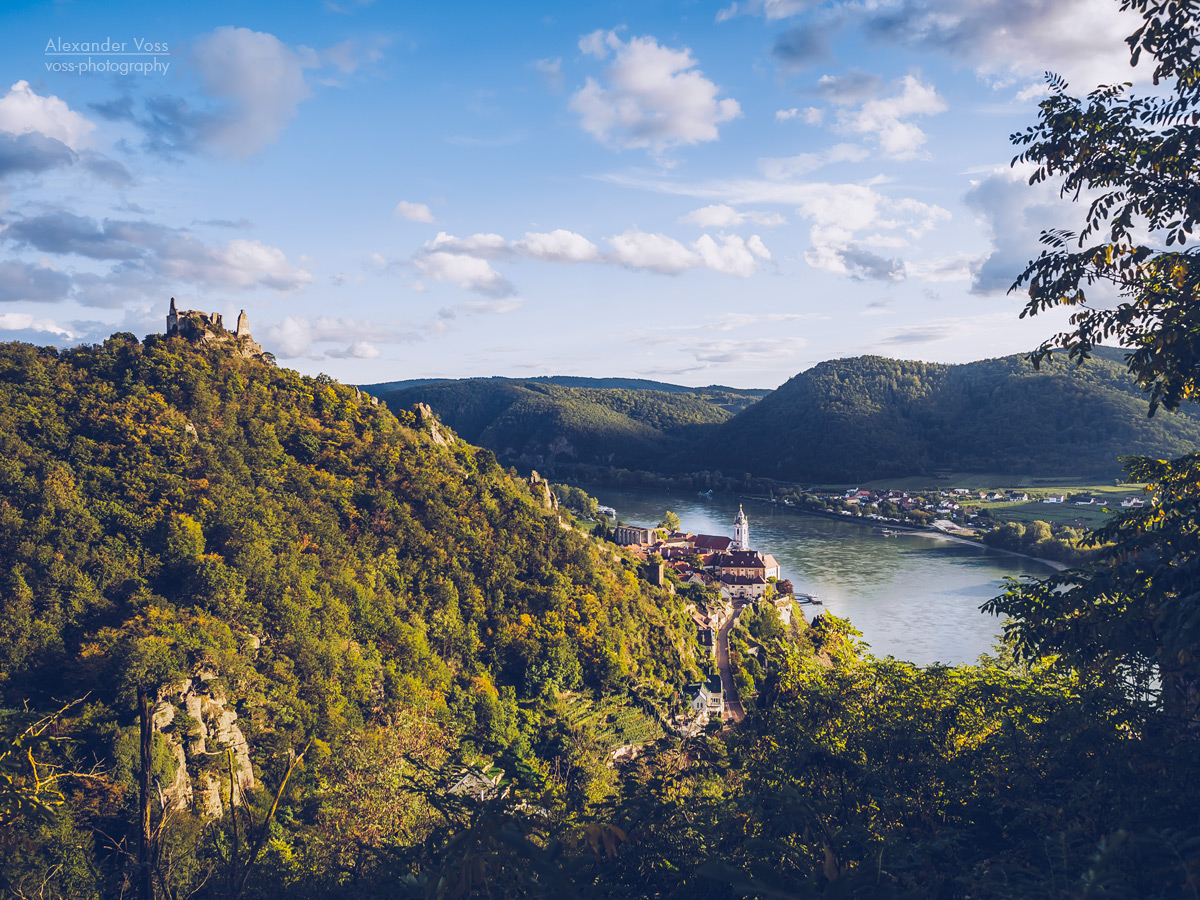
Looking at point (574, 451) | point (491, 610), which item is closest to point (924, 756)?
point (491, 610)

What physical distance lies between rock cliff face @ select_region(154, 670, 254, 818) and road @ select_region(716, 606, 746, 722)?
1563 centimetres

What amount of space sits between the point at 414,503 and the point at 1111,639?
2731cm

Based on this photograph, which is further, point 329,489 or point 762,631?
point 762,631

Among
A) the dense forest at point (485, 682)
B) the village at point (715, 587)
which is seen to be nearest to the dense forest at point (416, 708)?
the dense forest at point (485, 682)

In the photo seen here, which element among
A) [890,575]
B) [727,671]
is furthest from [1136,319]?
[890,575]

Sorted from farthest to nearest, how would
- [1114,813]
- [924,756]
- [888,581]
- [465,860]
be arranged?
[888,581], [924,756], [1114,813], [465,860]

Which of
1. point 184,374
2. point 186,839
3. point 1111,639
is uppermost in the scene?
point 184,374

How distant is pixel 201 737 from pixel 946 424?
110m

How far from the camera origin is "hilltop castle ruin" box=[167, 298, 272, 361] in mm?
28922

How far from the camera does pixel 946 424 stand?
344 feet

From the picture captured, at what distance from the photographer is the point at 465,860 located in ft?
8.54

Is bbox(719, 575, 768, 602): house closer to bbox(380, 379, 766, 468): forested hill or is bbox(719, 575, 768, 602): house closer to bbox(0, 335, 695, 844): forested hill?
bbox(0, 335, 695, 844): forested hill

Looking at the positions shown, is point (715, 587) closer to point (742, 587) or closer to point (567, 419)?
point (742, 587)

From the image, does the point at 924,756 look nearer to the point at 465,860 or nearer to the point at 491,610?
the point at 465,860
